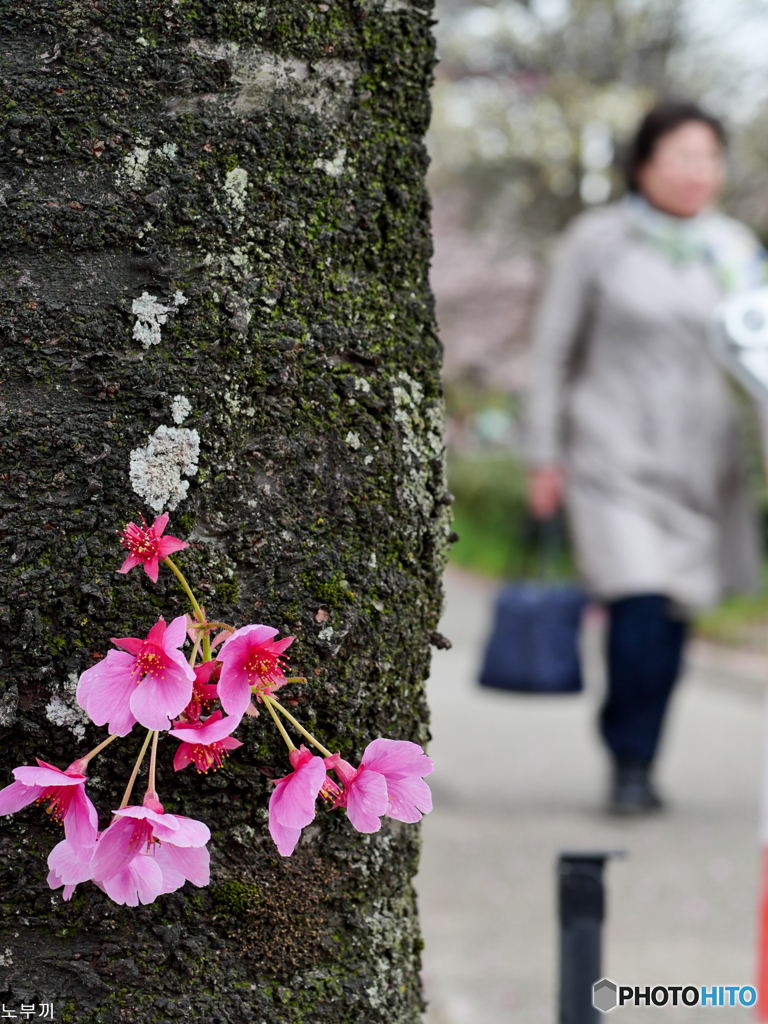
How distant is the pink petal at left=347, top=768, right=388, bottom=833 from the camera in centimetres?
104

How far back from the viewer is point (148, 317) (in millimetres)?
1160

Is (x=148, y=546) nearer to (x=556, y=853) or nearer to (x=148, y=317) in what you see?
(x=148, y=317)

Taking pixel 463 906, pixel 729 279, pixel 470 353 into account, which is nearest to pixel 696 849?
pixel 463 906

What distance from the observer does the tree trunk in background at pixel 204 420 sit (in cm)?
115

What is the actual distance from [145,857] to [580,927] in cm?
102

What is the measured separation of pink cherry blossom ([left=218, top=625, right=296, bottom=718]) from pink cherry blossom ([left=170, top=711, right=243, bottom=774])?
0.02 meters

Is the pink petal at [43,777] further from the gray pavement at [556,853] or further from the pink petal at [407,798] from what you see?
the gray pavement at [556,853]

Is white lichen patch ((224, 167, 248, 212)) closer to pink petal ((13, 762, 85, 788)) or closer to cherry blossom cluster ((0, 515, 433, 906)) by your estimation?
cherry blossom cluster ((0, 515, 433, 906))

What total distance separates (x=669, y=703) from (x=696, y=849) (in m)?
0.58

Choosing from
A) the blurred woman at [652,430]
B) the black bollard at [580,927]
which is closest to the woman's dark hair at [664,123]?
the blurred woman at [652,430]

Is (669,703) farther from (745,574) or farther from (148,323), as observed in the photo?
(148,323)
